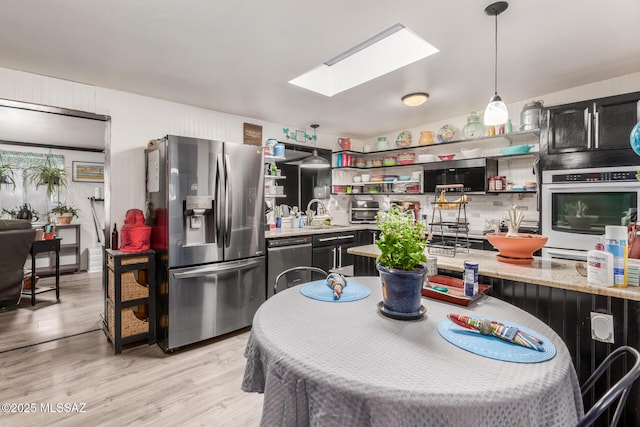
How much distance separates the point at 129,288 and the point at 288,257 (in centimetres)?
153

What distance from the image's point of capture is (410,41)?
2.49 m

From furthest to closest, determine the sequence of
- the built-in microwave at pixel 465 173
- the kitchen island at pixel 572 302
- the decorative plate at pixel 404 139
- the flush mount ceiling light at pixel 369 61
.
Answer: the decorative plate at pixel 404 139, the built-in microwave at pixel 465 173, the flush mount ceiling light at pixel 369 61, the kitchen island at pixel 572 302

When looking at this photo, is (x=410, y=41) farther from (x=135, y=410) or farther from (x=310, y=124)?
(x=135, y=410)

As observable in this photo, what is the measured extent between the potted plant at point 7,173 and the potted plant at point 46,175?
0.20 m

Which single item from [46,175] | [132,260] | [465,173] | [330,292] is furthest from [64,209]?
[465,173]

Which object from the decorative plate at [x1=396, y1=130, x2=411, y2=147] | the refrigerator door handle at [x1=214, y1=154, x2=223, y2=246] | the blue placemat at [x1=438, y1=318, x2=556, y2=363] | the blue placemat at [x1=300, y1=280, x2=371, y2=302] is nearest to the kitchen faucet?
the decorative plate at [x1=396, y1=130, x2=411, y2=147]

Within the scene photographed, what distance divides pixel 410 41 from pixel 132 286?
10.1 ft

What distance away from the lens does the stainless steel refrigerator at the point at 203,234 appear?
2.63 m

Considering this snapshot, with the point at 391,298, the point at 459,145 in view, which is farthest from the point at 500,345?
the point at 459,145

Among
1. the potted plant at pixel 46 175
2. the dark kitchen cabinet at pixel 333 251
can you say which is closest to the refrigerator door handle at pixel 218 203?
the dark kitchen cabinet at pixel 333 251

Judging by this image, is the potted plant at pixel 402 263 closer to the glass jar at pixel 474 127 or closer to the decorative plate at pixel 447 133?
the glass jar at pixel 474 127

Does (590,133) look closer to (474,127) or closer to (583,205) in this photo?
(583,205)

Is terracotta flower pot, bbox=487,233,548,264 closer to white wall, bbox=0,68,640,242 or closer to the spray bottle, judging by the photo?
the spray bottle

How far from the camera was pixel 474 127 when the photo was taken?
3.64 m
